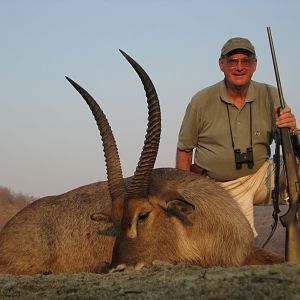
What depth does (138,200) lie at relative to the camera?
559 centimetres

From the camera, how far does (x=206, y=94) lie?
800 cm

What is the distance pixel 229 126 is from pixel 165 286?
4.29m

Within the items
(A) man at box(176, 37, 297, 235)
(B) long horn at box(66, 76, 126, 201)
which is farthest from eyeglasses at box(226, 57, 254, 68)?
(B) long horn at box(66, 76, 126, 201)

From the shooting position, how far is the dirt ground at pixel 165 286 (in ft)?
10.6

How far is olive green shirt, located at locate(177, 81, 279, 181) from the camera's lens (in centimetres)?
765

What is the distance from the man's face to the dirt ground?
364cm

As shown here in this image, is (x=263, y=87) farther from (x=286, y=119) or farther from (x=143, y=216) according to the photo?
(x=143, y=216)

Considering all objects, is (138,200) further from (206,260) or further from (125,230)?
(206,260)

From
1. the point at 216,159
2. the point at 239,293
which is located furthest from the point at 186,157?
the point at 239,293

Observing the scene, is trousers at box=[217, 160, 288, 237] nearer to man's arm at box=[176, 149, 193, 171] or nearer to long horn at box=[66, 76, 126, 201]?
man's arm at box=[176, 149, 193, 171]

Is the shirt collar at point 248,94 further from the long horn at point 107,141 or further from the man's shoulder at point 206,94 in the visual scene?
the long horn at point 107,141

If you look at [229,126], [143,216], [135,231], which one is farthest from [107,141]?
[229,126]

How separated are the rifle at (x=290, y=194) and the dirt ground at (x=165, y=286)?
1.70 metres

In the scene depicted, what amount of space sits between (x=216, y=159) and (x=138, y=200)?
235cm
